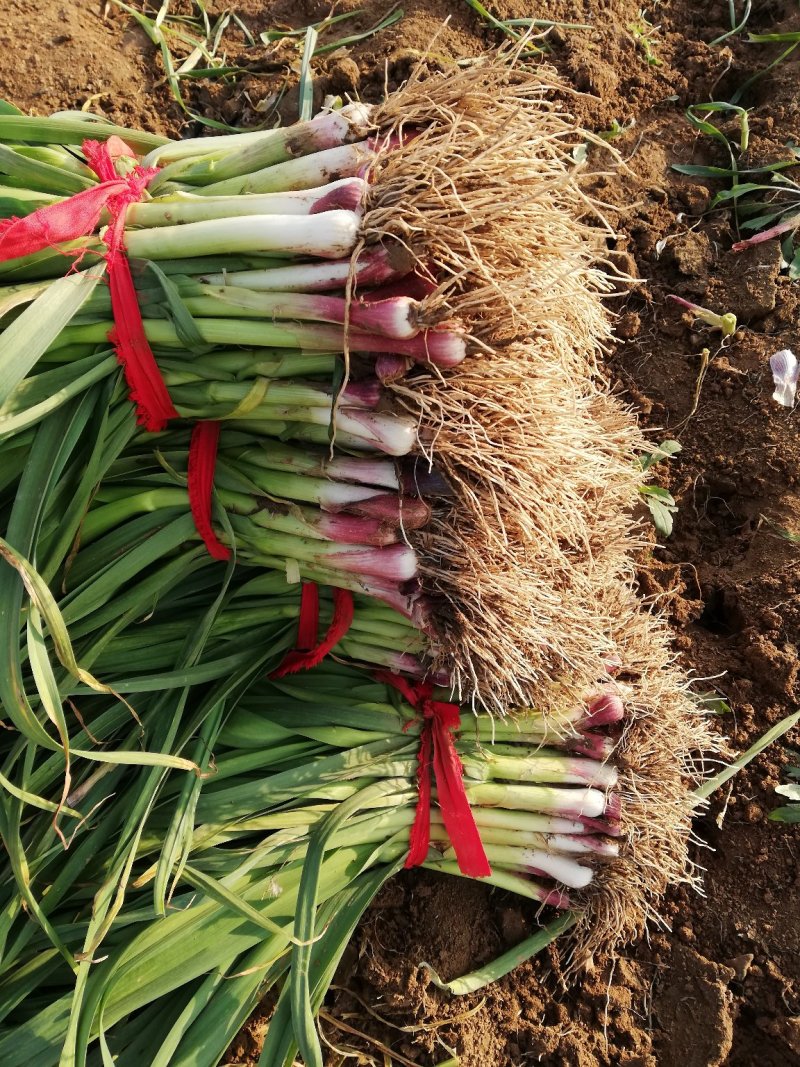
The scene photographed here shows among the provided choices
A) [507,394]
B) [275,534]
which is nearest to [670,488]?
[507,394]

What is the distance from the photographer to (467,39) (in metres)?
2.14

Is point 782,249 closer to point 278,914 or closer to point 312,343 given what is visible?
point 312,343

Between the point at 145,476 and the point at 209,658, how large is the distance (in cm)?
34

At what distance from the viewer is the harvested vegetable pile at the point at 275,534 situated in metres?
1.17

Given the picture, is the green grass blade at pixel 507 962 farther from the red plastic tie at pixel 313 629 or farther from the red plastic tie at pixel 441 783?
the red plastic tie at pixel 313 629

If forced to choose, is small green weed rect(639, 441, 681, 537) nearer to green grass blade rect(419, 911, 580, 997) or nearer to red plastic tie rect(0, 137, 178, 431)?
green grass blade rect(419, 911, 580, 997)

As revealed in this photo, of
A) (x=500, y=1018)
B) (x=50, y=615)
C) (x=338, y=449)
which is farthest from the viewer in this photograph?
(x=500, y=1018)

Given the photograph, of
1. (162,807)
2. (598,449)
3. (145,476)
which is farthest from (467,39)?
(162,807)

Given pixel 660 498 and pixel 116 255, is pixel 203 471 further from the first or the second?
pixel 660 498

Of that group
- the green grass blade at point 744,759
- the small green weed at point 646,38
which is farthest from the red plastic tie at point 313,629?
the small green weed at point 646,38

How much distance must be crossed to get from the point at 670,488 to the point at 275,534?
1.04m

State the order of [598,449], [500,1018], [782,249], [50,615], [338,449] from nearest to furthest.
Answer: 1. [50,615]
2. [338,449]
3. [598,449]
4. [500,1018]
5. [782,249]

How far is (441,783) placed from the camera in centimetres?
146

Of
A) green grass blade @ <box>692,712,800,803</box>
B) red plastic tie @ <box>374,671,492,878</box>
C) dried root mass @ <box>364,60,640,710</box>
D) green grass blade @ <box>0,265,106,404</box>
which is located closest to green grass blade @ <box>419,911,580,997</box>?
red plastic tie @ <box>374,671,492,878</box>
